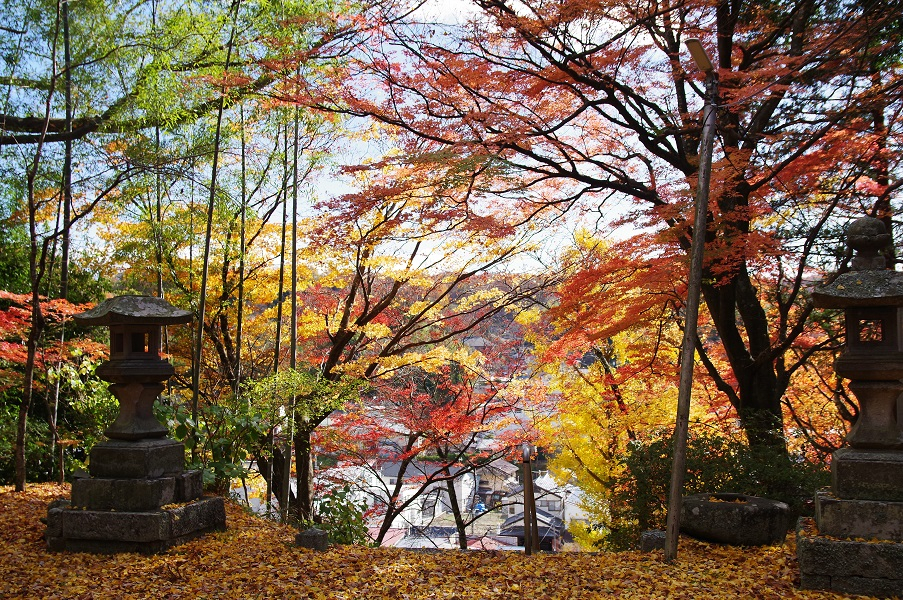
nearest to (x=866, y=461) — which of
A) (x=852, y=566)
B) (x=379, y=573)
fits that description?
(x=852, y=566)

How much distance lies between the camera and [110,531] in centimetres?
473

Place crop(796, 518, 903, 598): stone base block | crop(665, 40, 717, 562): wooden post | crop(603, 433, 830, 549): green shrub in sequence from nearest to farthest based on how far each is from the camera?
crop(796, 518, 903, 598): stone base block, crop(665, 40, 717, 562): wooden post, crop(603, 433, 830, 549): green shrub

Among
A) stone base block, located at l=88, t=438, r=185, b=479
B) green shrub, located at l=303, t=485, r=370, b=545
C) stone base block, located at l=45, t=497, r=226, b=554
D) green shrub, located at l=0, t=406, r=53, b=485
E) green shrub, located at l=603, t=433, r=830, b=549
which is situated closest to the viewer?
stone base block, located at l=45, t=497, r=226, b=554

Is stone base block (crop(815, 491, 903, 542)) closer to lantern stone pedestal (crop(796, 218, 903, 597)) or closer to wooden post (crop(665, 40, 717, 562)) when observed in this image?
lantern stone pedestal (crop(796, 218, 903, 597))

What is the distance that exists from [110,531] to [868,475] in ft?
17.7

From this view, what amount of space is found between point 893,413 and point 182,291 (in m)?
8.94

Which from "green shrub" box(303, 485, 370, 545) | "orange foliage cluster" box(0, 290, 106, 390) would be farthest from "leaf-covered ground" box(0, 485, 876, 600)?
"orange foliage cluster" box(0, 290, 106, 390)

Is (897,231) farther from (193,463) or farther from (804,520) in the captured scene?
(193,463)

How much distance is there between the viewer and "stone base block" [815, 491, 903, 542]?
3.72 metres

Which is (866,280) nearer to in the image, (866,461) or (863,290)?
(863,290)

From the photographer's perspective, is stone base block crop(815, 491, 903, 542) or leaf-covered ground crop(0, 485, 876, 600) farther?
leaf-covered ground crop(0, 485, 876, 600)

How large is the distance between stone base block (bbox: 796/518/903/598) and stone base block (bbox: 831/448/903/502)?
0.97 feet

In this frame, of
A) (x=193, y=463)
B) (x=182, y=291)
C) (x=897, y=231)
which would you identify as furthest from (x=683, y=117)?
(x=182, y=291)

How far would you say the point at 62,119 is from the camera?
8.36 metres
